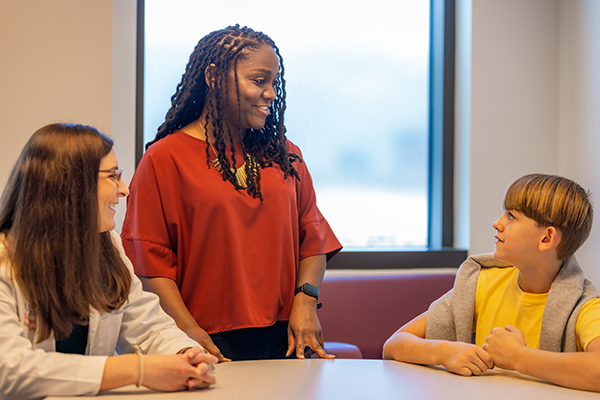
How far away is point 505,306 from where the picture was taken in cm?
150

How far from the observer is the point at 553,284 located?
1399 mm

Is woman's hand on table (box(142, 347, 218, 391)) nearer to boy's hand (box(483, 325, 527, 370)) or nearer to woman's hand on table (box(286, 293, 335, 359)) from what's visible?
woman's hand on table (box(286, 293, 335, 359))

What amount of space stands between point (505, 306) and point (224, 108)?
1002 millimetres

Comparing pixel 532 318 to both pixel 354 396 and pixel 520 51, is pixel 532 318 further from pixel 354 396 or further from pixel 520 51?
pixel 520 51

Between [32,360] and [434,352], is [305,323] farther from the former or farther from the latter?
[32,360]

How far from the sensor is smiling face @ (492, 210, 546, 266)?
4.76 ft

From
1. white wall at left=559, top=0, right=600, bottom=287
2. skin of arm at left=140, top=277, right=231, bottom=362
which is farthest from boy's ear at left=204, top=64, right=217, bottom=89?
white wall at left=559, top=0, right=600, bottom=287

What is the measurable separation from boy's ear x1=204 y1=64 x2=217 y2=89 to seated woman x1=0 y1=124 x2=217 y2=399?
1.57 ft

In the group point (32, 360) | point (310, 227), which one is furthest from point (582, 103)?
point (32, 360)

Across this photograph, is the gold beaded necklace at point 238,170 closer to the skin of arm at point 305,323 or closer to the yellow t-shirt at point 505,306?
the skin of arm at point 305,323

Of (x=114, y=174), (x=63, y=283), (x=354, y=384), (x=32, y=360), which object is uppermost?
(x=114, y=174)

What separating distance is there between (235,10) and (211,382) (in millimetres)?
2176

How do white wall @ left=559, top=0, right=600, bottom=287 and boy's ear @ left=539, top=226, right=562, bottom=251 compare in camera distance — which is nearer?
boy's ear @ left=539, top=226, right=562, bottom=251

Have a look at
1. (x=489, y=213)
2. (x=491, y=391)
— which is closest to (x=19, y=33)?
(x=491, y=391)
